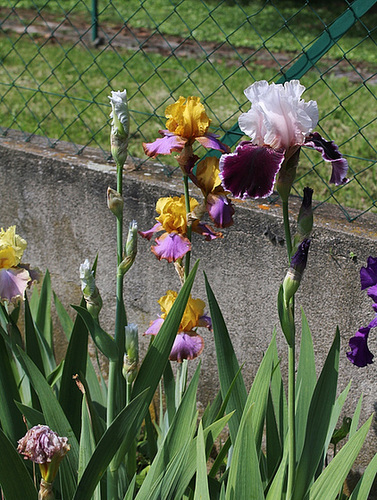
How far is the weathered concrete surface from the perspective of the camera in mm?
1956

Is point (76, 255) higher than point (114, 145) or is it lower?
lower

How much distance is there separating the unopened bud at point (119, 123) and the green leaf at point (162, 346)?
301mm

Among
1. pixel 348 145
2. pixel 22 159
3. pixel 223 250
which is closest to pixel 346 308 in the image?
pixel 223 250

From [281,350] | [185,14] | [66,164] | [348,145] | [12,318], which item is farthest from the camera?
[185,14]

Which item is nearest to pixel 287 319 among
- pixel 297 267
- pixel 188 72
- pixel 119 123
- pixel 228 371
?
pixel 297 267

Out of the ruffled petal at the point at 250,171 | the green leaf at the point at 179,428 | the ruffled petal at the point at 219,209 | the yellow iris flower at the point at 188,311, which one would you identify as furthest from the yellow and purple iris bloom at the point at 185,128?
the green leaf at the point at 179,428

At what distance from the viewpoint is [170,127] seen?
1.36 meters

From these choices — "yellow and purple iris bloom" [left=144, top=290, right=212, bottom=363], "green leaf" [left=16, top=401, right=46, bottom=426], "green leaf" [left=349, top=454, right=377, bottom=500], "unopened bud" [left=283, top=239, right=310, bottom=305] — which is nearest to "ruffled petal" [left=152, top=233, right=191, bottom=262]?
"yellow and purple iris bloom" [left=144, top=290, right=212, bottom=363]

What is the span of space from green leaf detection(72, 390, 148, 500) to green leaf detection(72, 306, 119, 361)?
108 millimetres

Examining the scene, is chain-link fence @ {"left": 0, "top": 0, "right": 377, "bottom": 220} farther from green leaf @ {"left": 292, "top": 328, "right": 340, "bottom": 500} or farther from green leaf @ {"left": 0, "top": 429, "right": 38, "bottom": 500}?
green leaf @ {"left": 0, "top": 429, "right": 38, "bottom": 500}

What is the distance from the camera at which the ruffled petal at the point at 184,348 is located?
4.77 ft

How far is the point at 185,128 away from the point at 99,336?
0.48 m

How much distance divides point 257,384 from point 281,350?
2.34ft

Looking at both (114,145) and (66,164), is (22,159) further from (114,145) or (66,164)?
(114,145)
